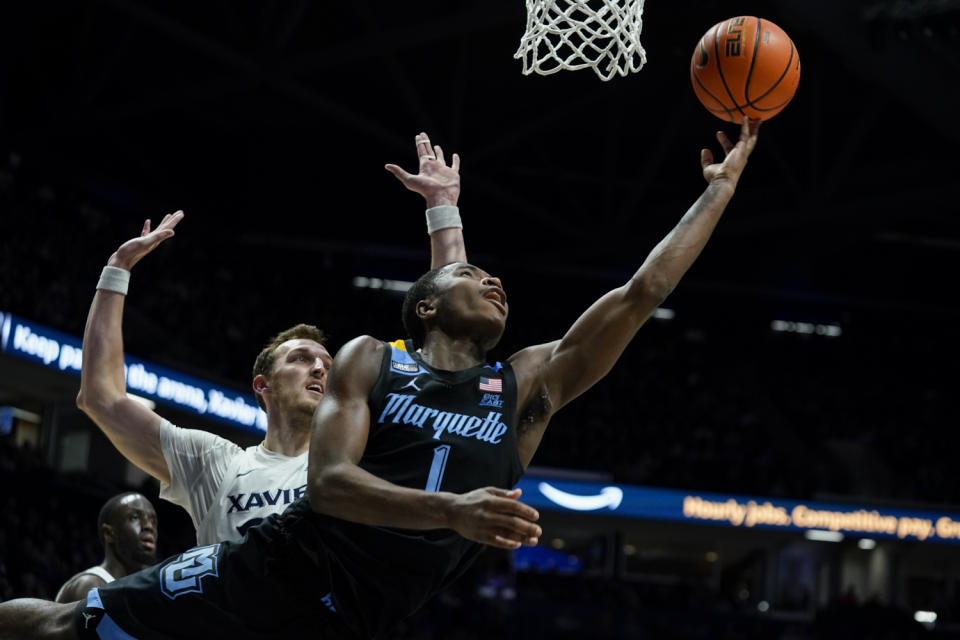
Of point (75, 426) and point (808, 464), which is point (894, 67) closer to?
point (808, 464)

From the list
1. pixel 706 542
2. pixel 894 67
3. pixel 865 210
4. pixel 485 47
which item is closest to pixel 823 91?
pixel 865 210

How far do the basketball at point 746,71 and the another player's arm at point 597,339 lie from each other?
2.74 feet

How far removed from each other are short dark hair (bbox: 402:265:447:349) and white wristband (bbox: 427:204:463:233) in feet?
2.29

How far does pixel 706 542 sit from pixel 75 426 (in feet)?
37.1

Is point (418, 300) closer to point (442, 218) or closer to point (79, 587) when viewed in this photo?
point (442, 218)

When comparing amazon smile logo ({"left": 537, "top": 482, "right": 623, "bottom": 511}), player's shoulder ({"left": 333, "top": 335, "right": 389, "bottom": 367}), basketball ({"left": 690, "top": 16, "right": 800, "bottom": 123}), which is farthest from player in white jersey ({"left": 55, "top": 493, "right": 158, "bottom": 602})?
amazon smile logo ({"left": 537, "top": 482, "right": 623, "bottom": 511})

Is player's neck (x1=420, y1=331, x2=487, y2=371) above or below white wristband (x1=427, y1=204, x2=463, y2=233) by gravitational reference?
below

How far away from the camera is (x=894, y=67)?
46.2 feet

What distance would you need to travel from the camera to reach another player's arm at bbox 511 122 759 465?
10.5 ft

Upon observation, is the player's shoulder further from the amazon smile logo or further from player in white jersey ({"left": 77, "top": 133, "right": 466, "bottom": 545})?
the amazon smile logo

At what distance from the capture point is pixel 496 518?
8.44 feet

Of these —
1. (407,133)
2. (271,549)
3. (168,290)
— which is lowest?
(271,549)

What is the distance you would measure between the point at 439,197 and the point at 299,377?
75cm

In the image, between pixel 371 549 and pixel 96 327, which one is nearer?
pixel 371 549
